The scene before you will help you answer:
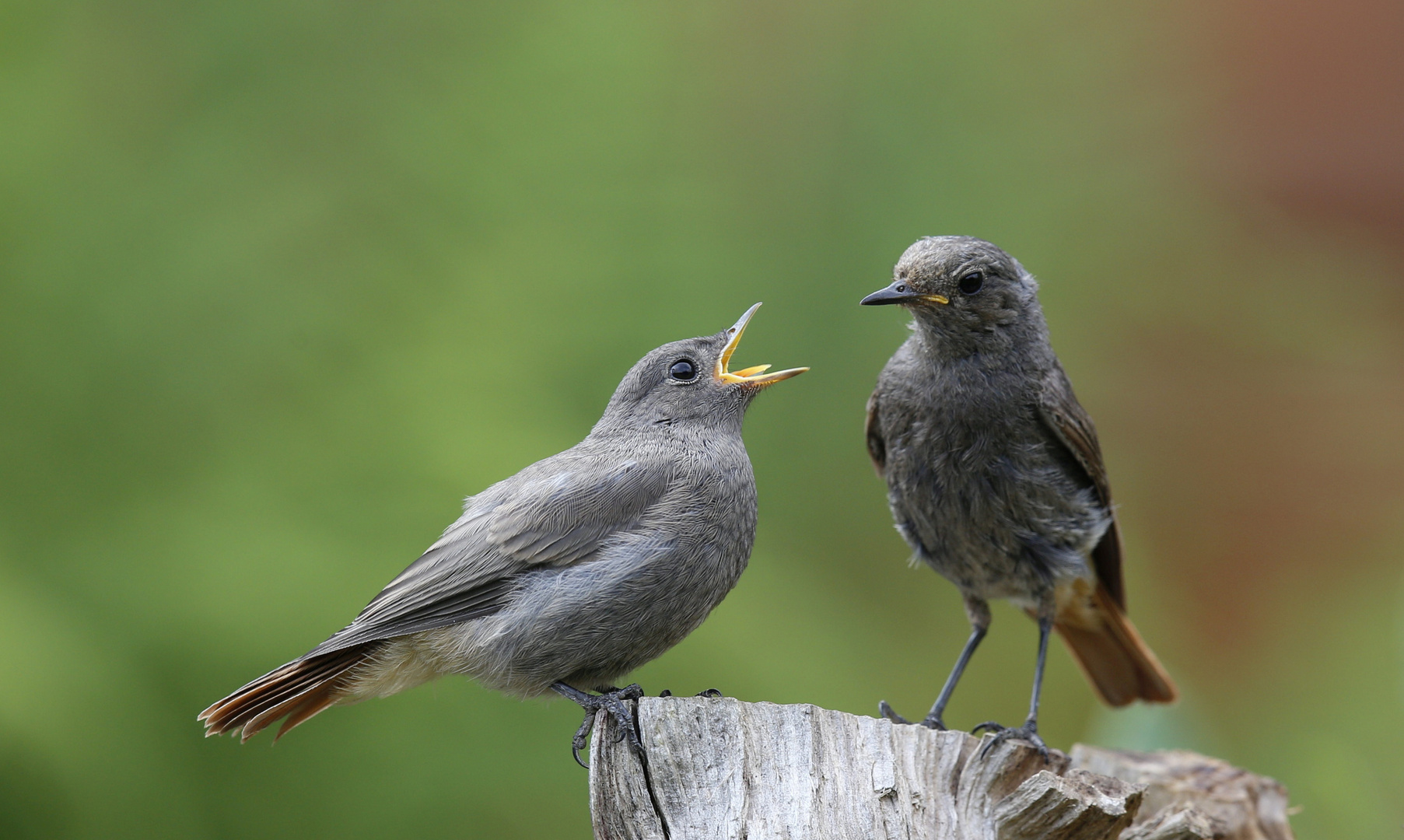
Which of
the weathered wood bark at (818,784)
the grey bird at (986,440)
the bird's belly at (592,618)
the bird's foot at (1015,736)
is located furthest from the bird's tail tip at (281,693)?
the grey bird at (986,440)

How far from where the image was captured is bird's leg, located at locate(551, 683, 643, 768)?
2.70m

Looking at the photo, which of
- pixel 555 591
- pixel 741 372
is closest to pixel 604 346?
pixel 741 372

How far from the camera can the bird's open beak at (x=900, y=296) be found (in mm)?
3590

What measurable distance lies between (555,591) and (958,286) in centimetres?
167

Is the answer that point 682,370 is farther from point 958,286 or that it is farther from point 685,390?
point 958,286

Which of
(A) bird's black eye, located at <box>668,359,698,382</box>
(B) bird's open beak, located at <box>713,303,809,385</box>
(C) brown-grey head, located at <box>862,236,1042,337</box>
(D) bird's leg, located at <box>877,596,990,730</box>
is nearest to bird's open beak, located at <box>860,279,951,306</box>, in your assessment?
(C) brown-grey head, located at <box>862,236,1042,337</box>

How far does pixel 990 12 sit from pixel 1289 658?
371cm

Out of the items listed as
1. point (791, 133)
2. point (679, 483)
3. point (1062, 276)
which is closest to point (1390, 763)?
point (1062, 276)

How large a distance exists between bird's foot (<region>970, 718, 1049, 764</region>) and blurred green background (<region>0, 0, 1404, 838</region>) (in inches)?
57.2

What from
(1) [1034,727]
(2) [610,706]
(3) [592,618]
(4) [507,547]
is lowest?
(1) [1034,727]

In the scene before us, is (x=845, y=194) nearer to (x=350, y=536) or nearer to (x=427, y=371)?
(x=427, y=371)

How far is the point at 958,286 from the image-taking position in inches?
149

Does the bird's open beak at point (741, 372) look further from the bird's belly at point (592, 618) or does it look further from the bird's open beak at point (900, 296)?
the bird's belly at point (592, 618)

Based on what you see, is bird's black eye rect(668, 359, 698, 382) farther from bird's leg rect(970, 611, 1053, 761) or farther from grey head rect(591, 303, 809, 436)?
bird's leg rect(970, 611, 1053, 761)
